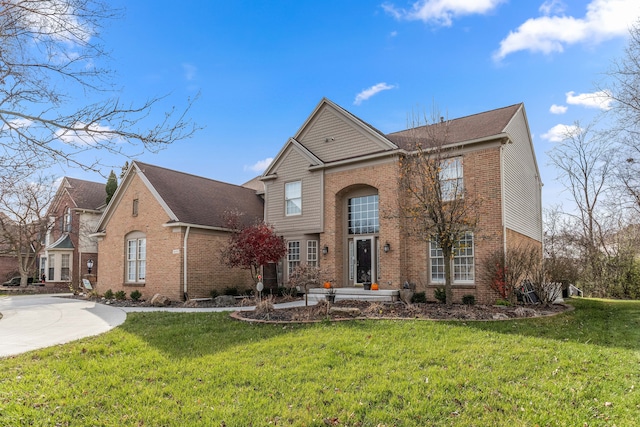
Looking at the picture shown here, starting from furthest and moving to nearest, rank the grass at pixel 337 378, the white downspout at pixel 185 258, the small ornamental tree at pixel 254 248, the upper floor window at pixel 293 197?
the upper floor window at pixel 293 197
the white downspout at pixel 185 258
the small ornamental tree at pixel 254 248
the grass at pixel 337 378

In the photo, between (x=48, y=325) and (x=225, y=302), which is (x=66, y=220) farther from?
(x=48, y=325)

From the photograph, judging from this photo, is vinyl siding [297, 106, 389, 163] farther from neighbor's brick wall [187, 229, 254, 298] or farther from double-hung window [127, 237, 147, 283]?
double-hung window [127, 237, 147, 283]

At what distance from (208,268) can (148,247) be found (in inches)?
121

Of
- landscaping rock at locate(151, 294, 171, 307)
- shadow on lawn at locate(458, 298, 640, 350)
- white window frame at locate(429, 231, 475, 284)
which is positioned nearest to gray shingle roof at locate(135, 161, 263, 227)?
landscaping rock at locate(151, 294, 171, 307)

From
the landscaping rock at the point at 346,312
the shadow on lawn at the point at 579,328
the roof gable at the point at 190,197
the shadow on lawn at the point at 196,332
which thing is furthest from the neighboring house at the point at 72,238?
the shadow on lawn at the point at 579,328

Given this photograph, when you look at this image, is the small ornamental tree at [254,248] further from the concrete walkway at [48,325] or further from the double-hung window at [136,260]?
the double-hung window at [136,260]

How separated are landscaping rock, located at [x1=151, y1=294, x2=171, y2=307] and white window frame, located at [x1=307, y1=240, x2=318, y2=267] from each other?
605 cm

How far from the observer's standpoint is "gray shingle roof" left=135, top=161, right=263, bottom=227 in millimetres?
18625

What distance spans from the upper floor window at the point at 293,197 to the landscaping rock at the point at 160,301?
6331 mm

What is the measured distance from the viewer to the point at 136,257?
64.7 feet

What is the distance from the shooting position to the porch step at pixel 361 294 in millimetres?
14469

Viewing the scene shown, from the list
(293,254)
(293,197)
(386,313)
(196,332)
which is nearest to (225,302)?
(293,254)

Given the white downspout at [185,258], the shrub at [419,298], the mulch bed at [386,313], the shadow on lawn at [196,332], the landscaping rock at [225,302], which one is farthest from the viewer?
the white downspout at [185,258]

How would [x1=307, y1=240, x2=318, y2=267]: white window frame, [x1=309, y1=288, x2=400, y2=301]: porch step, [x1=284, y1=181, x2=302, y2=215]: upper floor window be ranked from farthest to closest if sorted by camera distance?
1. [x1=284, y1=181, x2=302, y2=215]: upper floor window
2. [x1=307, y1=240, x2=318, y2=267]: white window frame
3. [x1=309, y1=288, x2=400, y2=301]: porch step
